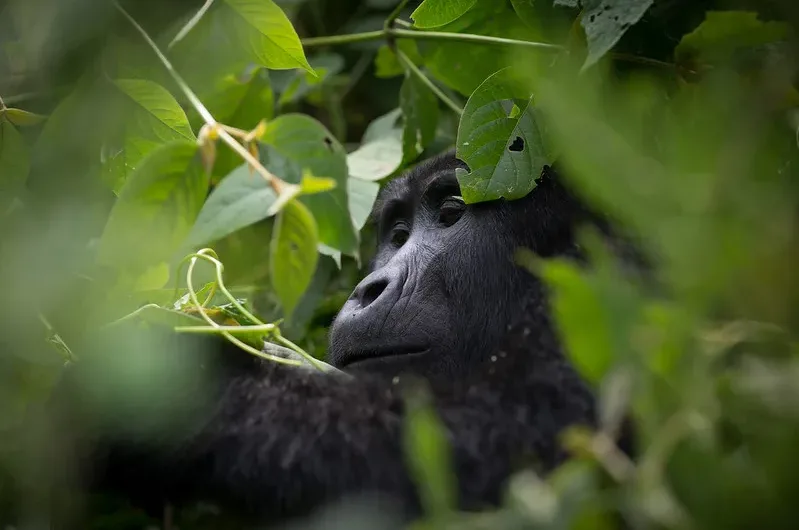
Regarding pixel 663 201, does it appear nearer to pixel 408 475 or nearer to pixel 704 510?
pixel 704 510

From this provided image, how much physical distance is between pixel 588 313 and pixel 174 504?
803 mm

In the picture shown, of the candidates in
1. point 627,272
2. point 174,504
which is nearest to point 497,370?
point 627,272

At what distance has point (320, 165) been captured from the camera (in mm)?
1155

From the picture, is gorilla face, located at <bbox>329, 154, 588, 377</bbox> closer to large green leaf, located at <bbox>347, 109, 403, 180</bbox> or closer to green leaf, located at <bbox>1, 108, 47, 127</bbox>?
large green leaf, located at <bbox>347, 109, 403, 180</bbox>

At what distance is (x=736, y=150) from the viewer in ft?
2.73

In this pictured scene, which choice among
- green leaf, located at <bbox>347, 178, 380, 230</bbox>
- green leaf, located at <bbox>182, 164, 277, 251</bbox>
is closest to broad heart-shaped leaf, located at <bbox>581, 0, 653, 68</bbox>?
green leaf, located at <bbox>182, 164, 277, 251</bbox>

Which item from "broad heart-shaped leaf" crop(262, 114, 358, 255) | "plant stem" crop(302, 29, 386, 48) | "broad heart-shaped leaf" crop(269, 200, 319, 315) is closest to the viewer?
"broad heart-shaped leaf" crop(269, 200, 319, 315)

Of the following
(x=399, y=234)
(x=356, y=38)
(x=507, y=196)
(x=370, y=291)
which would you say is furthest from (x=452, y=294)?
(x=356, y=38)

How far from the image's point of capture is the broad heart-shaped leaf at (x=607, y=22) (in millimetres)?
1484

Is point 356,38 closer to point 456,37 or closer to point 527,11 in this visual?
point 456,37

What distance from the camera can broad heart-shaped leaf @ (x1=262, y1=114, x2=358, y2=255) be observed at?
3.80 ft

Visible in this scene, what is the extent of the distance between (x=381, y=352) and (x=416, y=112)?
2.95 ft

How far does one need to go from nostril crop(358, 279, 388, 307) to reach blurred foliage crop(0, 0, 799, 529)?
267 mm

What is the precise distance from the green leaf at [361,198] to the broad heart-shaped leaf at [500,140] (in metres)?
0.49
